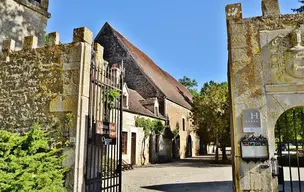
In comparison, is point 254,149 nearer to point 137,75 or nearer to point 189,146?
point 137,75

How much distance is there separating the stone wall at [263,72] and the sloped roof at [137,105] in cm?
1253

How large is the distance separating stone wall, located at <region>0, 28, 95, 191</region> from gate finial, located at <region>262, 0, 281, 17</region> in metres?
3.39

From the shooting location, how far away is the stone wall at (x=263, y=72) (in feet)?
15.3

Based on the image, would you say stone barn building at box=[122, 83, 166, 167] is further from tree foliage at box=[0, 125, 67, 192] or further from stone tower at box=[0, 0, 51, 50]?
tree foliage at box=[0, 125, 67, 192]

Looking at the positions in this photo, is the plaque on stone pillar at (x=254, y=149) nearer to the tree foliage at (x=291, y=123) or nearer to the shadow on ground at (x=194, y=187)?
the tree foliage at (x=291, y=123)


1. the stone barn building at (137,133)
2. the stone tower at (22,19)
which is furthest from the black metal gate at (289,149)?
the stone tower at (22,19)

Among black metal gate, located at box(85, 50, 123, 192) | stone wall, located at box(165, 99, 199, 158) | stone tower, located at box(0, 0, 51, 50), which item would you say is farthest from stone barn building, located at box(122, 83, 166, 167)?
black metal gate, located at box(85, 50, 123, 192)

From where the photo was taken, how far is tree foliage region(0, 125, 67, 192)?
14.5 ft

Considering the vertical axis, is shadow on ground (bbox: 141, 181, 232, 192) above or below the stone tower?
below

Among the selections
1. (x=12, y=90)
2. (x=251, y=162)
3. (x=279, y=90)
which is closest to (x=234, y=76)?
(x=279, y=90)

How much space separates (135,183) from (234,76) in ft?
22.5

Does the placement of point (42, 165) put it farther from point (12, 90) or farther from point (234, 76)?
point (234, 76)

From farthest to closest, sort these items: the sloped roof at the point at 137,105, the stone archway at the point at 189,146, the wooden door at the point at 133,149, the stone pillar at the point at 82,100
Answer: the stone archway at the point at 189,146
the sloped roof at the point at 137,105
the wooden door at the point at 133,149
the stone pillar at the point at 82,100

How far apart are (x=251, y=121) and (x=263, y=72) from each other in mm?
916
